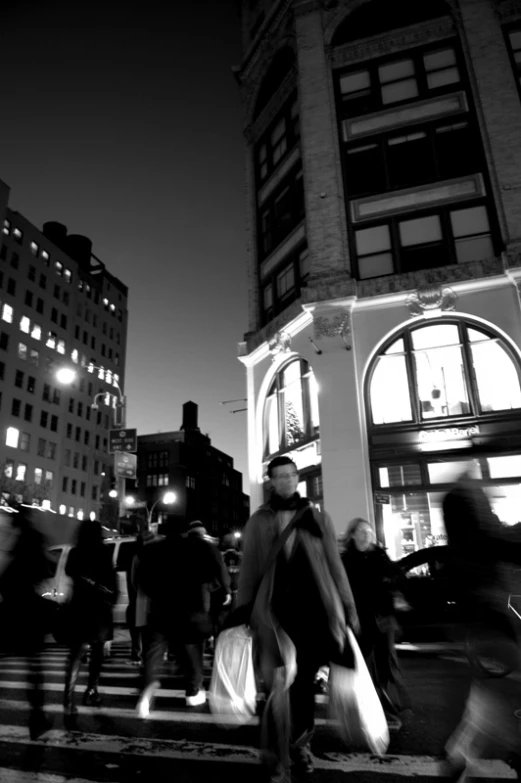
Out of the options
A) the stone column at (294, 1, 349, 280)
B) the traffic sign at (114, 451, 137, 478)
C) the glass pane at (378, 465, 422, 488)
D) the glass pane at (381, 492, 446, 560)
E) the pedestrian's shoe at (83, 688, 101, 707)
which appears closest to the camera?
the pedestrian's shoe at (83, 688, 101, 707)

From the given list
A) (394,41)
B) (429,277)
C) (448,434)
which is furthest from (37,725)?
(394,41)

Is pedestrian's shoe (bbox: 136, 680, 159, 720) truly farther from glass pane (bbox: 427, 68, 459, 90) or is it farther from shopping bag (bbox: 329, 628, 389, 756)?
glass pane (bbox: 427, 68, 459, 90)

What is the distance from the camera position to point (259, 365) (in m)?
22.0

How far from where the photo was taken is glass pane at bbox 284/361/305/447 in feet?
62.9

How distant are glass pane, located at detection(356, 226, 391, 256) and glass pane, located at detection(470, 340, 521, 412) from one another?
4.81m

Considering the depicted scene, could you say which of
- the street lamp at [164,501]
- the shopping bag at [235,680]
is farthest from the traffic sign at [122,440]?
the shopping bag at [235,680]

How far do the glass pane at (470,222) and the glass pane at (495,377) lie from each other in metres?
3.83

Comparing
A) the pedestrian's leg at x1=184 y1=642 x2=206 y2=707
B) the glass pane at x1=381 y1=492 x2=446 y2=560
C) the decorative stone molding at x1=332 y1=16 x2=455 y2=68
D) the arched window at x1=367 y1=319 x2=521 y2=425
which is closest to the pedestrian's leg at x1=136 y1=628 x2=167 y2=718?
the pedestrian's leg at x1=184 y1=642 x2=206 y2=707

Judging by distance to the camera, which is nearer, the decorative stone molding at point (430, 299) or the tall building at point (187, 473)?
the decorative stone molding at point (430, 299)

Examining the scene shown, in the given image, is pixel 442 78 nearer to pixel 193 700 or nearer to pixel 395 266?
pixel 395 266

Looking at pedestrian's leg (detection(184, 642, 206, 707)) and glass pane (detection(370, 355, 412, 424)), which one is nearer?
pedestrian's leg (detection(184, 642, 206, 707))

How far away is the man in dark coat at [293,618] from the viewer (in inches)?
132

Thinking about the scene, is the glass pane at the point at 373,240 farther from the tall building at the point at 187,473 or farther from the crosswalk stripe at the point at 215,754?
the tall building at the point at 187,473

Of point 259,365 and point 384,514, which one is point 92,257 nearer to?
point 259,365
